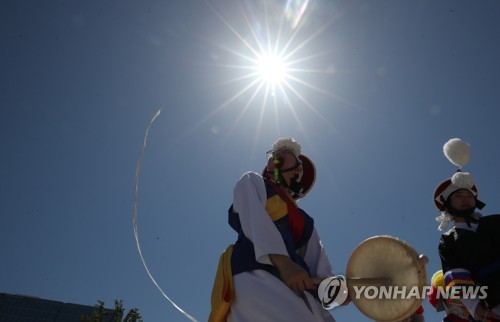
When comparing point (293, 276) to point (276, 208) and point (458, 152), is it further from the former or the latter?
point (458, 152)

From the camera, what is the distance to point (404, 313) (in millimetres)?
2137

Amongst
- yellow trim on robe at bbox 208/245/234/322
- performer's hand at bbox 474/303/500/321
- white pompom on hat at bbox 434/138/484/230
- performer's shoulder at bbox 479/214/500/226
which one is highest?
white pompom on hat at bbox 434/138/484/230

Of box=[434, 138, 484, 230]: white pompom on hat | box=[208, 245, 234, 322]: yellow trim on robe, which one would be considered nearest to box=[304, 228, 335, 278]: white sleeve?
box=[208, 245, 234, 322]: yellow trim on robe

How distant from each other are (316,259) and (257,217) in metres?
0.69

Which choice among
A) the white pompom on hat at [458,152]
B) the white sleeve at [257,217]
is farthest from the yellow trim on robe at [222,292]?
the white pompom on hat at [458,152]

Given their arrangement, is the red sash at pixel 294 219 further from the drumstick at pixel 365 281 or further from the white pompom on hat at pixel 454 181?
the white pompom on hat at pixel 454 181

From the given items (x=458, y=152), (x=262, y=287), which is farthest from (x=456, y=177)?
(x=262, y=287)

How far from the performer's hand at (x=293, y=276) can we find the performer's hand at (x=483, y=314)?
1699mm

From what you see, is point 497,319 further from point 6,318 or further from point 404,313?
point 6,318

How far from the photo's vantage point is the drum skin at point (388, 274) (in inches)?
83.2

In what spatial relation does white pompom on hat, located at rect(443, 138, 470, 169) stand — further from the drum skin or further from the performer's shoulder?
the drum skin

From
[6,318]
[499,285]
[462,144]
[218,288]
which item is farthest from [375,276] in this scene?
[6,318]

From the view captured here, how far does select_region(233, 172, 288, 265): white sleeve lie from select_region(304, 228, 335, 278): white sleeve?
533 millimetres

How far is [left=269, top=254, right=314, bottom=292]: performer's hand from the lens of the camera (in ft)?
7.04
